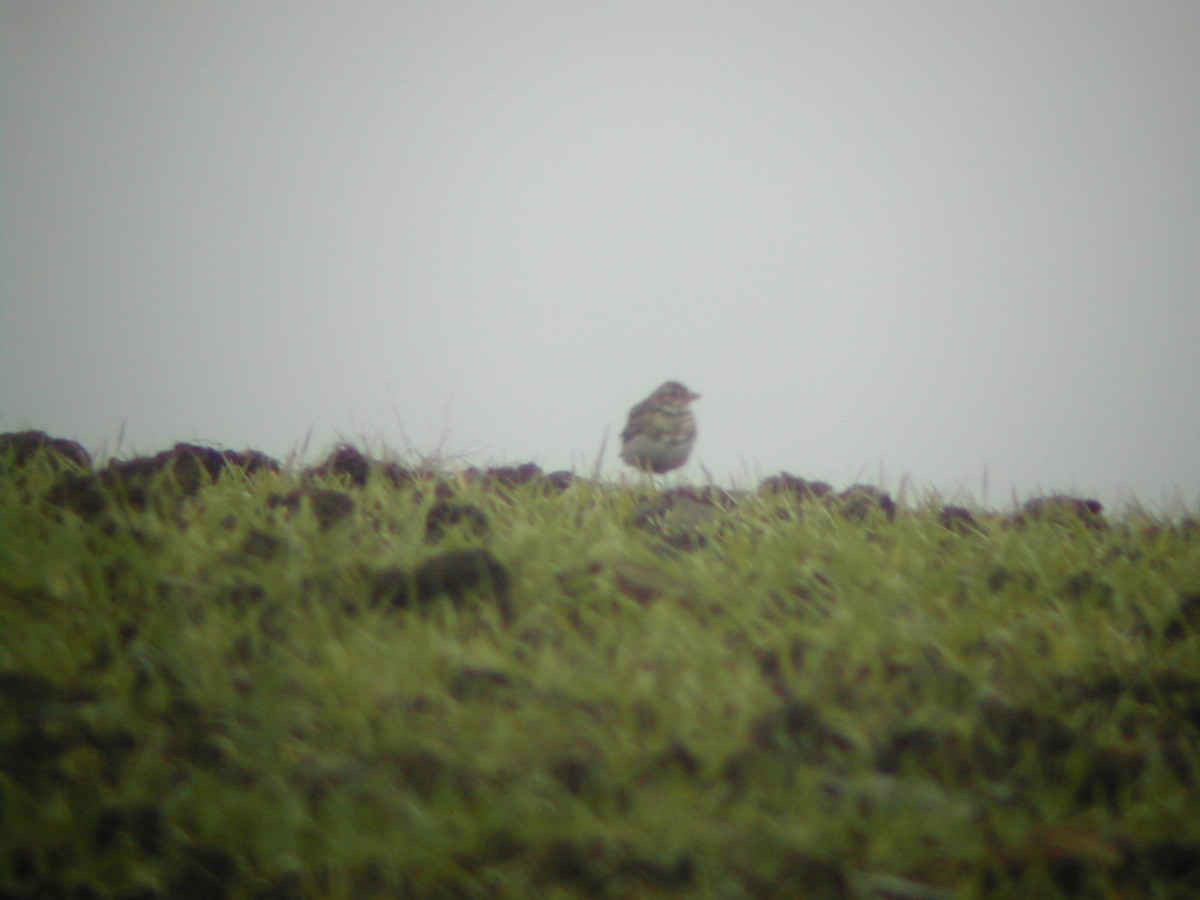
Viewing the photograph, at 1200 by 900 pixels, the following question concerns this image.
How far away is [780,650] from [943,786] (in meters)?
0.64

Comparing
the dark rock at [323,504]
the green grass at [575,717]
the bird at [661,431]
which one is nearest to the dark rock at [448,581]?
the green grass at [575,717]

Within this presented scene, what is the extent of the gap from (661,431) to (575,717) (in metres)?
4.17

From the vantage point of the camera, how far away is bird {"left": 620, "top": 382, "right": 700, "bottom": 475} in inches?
272

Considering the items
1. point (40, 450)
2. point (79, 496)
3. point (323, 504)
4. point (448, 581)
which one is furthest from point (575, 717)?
point (40, 450)

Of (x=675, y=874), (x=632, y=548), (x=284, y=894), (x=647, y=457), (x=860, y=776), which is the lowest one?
(x=284, y=894)

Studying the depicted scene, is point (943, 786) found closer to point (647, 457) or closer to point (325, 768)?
point (325, 768)

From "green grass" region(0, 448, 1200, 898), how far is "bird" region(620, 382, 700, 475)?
9.09ft

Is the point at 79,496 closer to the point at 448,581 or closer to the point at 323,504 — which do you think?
the point at 323,504

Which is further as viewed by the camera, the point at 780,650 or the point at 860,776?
the point at 780,650

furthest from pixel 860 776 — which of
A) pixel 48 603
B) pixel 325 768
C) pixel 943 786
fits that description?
pixel 48 603

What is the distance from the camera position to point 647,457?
6879 millimetres

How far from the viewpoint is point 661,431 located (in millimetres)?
7016

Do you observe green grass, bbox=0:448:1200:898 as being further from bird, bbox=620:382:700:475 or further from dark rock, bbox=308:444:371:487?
bird, bbox=620:382:700:475

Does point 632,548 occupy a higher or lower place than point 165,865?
higher
